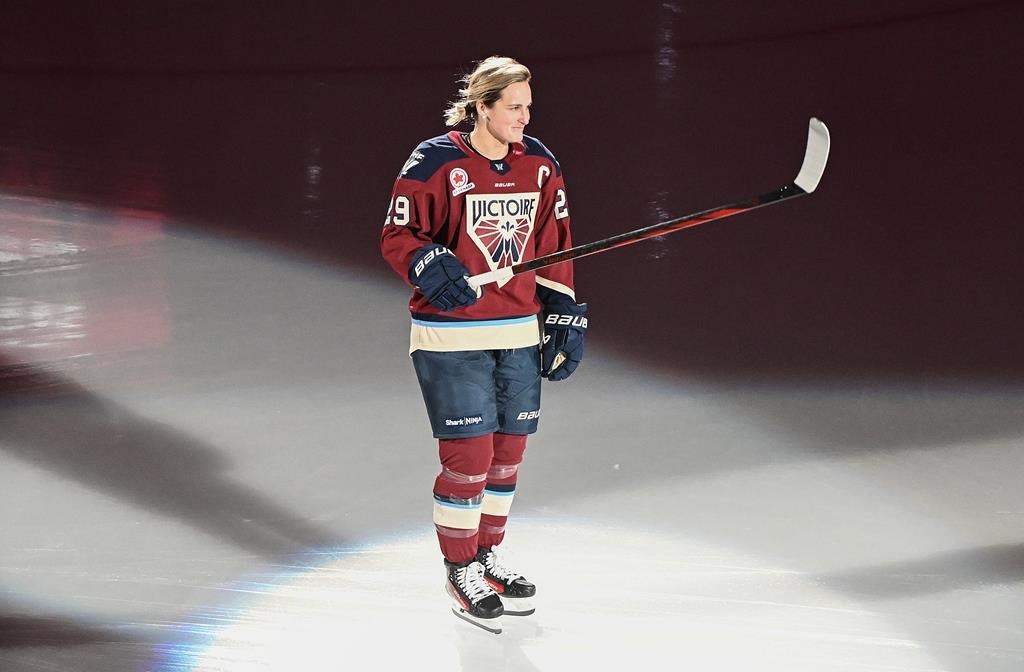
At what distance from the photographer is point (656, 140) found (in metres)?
5.64

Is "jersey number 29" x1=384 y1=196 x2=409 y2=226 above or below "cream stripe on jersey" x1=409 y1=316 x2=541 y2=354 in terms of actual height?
above

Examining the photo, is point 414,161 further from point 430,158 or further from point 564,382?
point 564,382

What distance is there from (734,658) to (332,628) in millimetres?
891

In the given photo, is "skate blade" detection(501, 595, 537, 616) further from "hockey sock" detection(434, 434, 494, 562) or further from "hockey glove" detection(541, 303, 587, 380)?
"hockey glove" detection(541, 303, 587, 380)

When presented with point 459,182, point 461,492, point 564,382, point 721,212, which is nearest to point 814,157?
point 721,212

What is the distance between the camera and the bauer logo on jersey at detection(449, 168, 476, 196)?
286 cm

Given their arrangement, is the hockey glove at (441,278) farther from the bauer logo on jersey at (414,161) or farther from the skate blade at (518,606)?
the skate blade at (518,606)

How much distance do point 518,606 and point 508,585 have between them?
0.08 m

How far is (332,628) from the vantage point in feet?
9.45

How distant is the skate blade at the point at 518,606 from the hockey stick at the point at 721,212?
76cm

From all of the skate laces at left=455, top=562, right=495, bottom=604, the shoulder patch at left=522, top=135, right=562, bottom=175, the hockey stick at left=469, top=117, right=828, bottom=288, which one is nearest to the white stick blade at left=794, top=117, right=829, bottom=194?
the hockey stick at left=469, top=117, right=828, bottom=288

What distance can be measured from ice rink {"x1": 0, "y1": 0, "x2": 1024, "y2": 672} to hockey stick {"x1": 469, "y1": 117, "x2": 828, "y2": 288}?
0.80 metres

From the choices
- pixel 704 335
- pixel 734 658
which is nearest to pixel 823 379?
pixel 704 335

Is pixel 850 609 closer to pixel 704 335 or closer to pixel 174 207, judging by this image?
pixel 704 335
